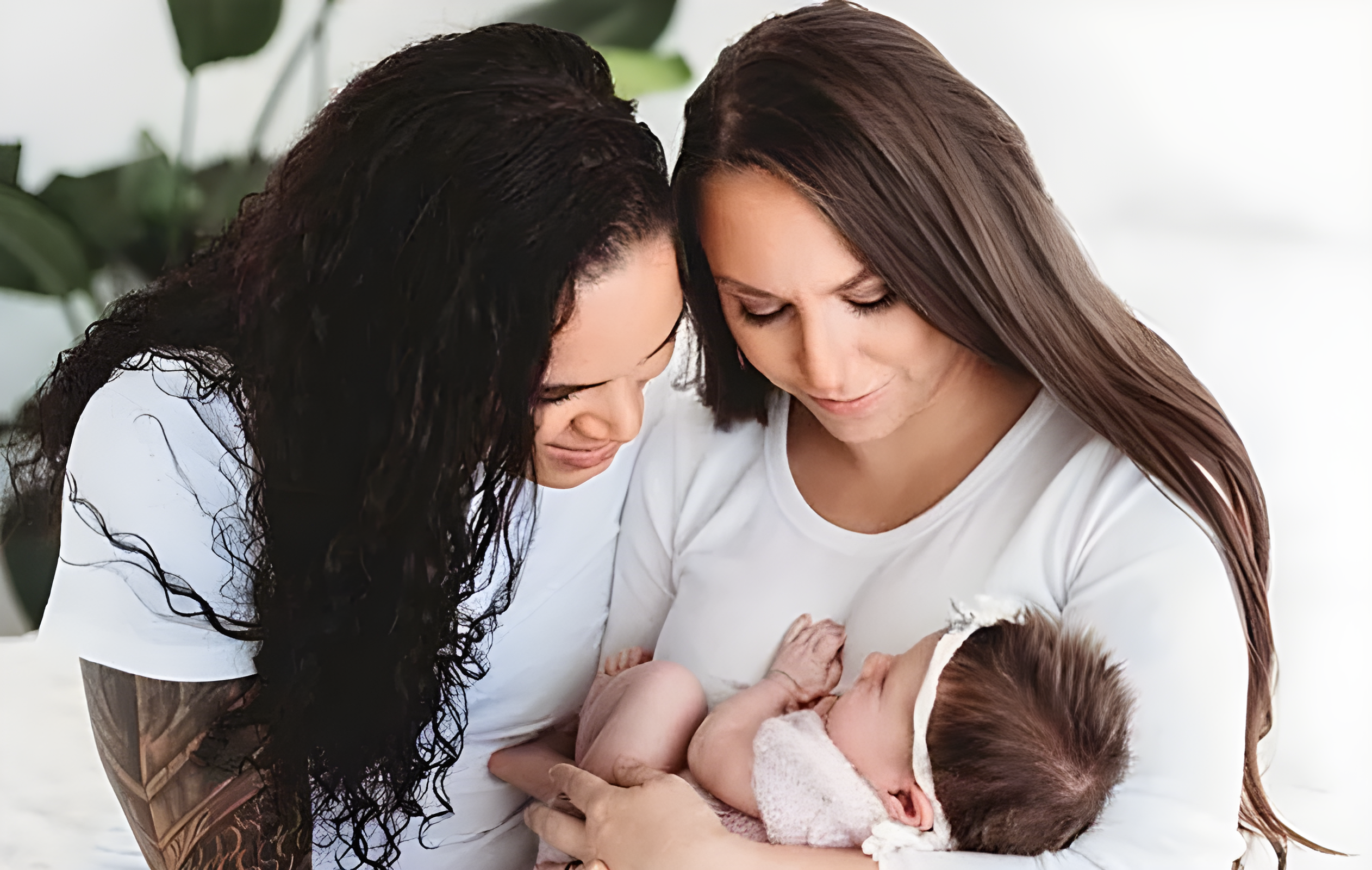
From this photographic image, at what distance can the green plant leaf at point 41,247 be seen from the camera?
121 centimetres

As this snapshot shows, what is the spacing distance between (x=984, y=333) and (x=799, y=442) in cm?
25

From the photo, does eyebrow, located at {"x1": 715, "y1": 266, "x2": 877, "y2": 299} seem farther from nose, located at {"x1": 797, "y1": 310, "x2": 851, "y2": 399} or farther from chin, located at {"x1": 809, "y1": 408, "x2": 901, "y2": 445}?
chin, located at {"x1": 809, "y1": 408, "x2": 901, "y2": 445}

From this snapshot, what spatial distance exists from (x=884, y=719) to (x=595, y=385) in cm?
37

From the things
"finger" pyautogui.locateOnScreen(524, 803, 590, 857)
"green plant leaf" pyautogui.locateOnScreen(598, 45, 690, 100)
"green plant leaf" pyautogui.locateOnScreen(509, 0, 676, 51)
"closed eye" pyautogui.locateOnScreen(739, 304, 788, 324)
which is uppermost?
"green plant leaf" pyautogui.locateOnScreen(509, 0, 676, 51)

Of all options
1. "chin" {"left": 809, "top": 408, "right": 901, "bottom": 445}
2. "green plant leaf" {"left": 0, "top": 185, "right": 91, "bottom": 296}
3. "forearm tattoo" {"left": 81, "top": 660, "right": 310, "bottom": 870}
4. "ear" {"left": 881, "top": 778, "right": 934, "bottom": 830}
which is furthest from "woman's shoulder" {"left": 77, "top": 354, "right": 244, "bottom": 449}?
"ear" {"left": 881, "top": 778, "right": 934, "bottom": 830}

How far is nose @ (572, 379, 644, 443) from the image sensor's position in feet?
3.21

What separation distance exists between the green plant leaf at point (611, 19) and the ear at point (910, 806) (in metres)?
0.75

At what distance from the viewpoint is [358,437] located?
922 mm

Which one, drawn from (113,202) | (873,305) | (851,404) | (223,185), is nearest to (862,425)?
(851,404)

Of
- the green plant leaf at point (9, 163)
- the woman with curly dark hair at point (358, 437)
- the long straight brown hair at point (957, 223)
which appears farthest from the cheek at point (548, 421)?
the green plant leaf at point (9, 163)

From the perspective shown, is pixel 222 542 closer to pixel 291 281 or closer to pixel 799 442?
pixel 291 281

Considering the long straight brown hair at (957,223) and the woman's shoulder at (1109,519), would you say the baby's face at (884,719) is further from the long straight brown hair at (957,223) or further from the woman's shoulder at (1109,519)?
the long straight brown hair at (957,223)

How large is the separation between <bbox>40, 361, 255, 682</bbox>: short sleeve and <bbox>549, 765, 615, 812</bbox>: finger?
13.3 inches

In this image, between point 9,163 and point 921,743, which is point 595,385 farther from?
point 9,163
